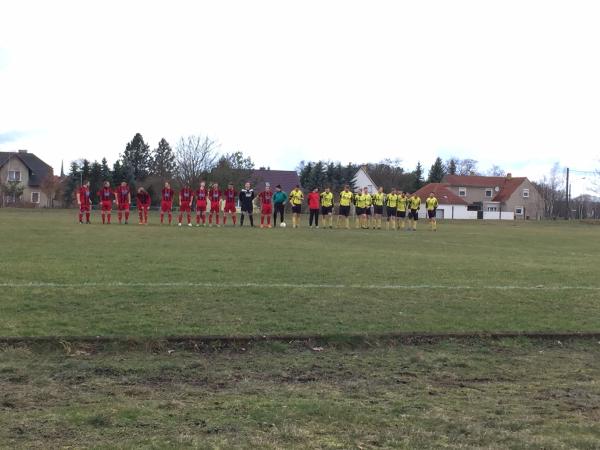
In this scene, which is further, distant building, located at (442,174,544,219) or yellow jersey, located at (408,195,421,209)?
distant building, located at (442,174,544,219)

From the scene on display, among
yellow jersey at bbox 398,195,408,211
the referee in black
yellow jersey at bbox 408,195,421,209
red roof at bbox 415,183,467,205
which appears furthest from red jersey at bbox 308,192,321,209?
red roof at bbox 415,183,467,205

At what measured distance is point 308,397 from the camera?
5336mm

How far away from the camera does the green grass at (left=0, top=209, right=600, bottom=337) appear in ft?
25.3

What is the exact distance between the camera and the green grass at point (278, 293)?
7703 millimetres

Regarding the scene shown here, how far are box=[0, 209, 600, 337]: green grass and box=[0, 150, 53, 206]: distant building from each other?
245 feet

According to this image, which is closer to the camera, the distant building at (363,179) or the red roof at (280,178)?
the red roof at (280,178)

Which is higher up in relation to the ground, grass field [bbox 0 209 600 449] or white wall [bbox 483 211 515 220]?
white wall [bbox 483 211 515 220]

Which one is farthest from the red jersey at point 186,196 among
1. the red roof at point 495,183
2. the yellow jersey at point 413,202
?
the red roof at point 495,183

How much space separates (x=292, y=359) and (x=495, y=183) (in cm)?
9683

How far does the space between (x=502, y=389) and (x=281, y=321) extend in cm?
312

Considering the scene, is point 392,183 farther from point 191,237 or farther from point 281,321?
point 281,321

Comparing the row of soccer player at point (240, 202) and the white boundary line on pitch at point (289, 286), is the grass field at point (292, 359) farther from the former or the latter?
the row of soccer player at point (240, 202)

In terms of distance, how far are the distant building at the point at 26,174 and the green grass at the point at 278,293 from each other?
7455 cm

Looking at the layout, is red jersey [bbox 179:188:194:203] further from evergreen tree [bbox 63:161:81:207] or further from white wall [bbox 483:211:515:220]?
white wall [bbox 483:211:515:220]
